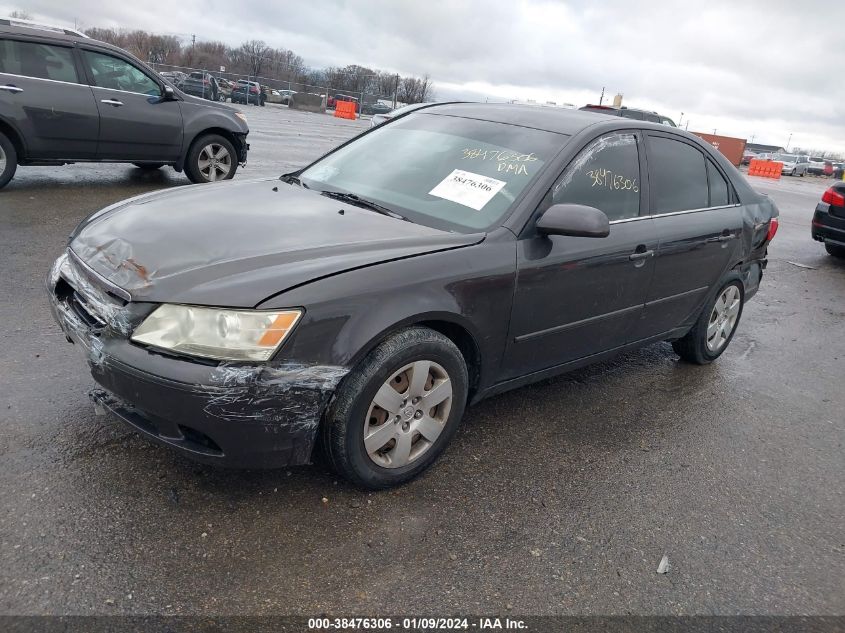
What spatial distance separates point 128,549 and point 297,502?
66cm

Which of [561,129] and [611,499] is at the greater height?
[561,129]

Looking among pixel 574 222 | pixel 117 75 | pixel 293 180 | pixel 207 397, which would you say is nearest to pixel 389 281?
pixel 207 397

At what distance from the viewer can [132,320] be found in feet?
8.07

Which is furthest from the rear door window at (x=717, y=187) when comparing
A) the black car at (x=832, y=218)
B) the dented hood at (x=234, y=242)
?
the black car at (x=832, y=218)

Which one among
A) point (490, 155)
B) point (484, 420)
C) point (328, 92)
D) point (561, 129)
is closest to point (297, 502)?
point (484, 420)

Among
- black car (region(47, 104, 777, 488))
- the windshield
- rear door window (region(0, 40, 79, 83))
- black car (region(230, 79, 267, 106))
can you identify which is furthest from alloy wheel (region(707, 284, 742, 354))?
black car (region(230, 79, 267, 106))

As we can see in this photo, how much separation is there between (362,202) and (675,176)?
6.86 ft

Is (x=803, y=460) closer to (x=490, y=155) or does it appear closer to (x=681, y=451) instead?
(x=681, y=451)

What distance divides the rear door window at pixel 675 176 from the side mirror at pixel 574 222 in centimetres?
104

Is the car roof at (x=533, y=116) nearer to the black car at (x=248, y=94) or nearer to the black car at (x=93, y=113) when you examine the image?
the black car at (x=93, y=113)

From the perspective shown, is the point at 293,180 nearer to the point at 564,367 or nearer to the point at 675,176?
the point at 564,367

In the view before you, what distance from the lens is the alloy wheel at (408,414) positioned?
2736 mm

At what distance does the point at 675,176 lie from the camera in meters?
4.21

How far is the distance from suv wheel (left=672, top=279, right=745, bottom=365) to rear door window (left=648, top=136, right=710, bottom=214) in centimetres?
78
